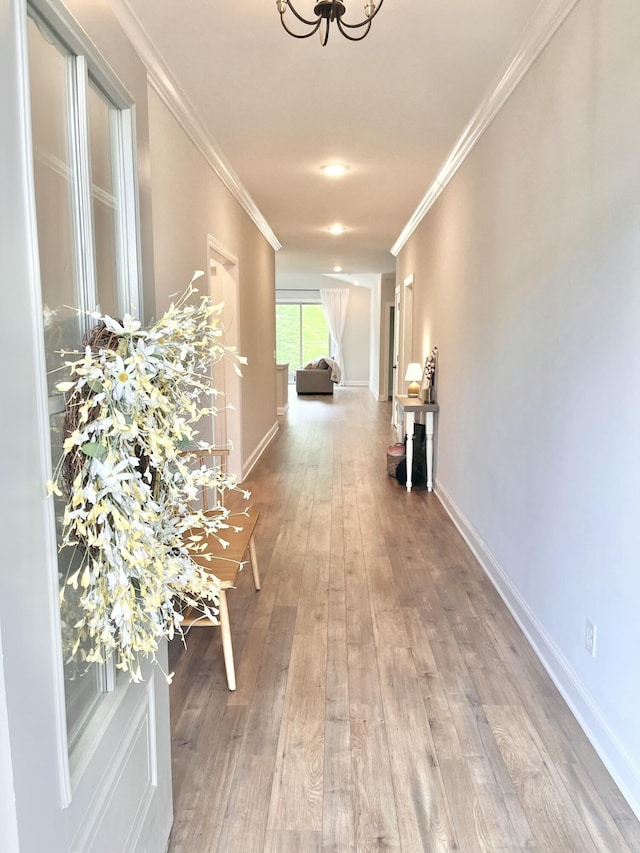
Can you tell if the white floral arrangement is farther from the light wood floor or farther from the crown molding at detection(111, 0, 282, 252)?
the crown molding at detection(111, 0, 282, 252)

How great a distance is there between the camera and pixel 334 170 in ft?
13.9

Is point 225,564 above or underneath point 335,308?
underneath

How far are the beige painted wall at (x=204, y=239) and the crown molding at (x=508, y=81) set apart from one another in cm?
170

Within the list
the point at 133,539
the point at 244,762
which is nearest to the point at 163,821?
the point at 244,762

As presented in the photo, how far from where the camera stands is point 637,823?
1533 mm

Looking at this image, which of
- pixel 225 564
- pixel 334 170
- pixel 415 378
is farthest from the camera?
pixel 415 378

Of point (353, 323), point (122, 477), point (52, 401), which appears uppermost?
point (353, 323)

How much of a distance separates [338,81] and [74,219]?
7.63 feet

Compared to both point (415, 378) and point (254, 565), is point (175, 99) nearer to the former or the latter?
point (254, 565)

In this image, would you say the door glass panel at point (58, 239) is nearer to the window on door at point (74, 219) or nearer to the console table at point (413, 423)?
the window on door at point (74, 219)

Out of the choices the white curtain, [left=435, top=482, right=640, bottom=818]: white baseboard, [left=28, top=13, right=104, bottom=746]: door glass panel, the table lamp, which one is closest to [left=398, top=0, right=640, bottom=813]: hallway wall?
[left=435, top=482, right=640, bottom=818]: white baseboard

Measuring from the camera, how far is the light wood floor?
5.02 ft

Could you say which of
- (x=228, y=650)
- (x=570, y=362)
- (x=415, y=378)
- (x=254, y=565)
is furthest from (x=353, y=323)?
(x=228, y=650)

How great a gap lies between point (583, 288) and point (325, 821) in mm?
1913
